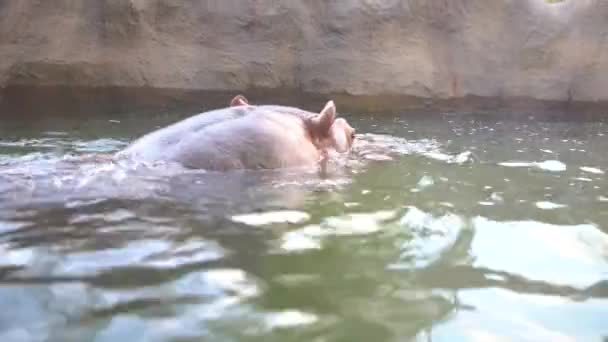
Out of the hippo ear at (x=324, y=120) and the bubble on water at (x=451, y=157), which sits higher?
the hippo ear at (x=324, y=120)

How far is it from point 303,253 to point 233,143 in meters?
1.33

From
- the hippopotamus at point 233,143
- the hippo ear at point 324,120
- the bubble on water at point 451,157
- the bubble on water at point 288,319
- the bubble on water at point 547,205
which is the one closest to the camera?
the bubble on water at point 288,319

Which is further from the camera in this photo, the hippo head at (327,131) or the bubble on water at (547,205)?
the hippo head at (327,131)

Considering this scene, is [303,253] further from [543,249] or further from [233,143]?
[233,143]

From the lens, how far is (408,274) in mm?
1956

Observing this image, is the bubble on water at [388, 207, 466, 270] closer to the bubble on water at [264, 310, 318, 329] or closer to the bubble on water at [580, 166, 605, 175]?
the bubble on water at [264, 310, 318, 329]

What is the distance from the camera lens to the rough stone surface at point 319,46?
21.8 feet

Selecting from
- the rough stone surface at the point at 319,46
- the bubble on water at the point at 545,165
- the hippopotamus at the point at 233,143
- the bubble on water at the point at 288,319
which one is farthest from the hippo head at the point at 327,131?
the rough stone surface at the point at 319,46

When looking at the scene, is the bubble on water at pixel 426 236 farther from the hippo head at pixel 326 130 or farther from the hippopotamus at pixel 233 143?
the hippo head at pixel 326 130

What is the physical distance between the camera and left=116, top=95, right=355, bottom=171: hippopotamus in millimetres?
3264

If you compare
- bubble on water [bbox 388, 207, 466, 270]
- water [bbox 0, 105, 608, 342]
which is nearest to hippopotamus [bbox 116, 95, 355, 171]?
water [bbox 0, 105, 608, 342]

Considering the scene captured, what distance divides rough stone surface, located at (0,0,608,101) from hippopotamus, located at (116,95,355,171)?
11.5ft

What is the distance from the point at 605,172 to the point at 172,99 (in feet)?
14.1

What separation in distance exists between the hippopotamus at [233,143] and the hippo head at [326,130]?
13 cm
